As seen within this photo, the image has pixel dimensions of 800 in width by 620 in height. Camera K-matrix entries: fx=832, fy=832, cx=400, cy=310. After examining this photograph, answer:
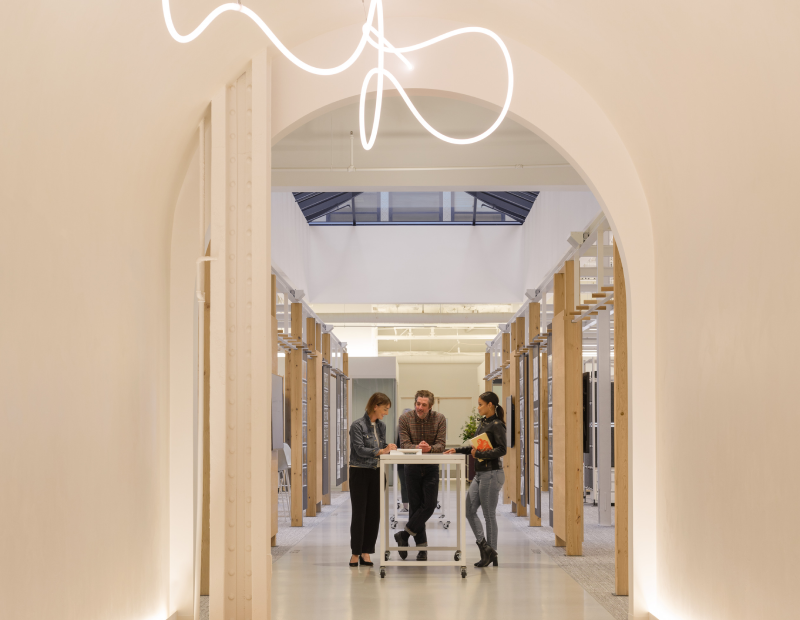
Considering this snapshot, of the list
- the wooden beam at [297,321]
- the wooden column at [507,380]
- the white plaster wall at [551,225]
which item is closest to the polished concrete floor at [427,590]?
the wooden beam at [297,321]

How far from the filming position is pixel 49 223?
10.7ft

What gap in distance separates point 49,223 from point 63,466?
98cm

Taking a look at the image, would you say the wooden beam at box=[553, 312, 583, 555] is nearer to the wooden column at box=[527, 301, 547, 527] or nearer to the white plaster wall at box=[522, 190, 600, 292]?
the wooden column at box=[527, 301, 547, 527]

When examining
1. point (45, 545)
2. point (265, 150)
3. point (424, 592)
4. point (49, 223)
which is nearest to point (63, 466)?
point (45, 545)

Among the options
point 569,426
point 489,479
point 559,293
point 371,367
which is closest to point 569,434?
point 569,426

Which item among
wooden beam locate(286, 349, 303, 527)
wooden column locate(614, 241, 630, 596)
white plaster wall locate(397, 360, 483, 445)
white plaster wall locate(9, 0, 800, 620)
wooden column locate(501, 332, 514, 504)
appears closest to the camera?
white plaster wall locate(9, 0, 800, 620)

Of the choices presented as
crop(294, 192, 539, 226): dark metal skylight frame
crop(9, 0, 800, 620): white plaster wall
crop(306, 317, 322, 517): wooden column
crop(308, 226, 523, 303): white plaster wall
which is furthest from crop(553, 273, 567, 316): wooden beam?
crop(308, 226, 523, 303): white plaster wall

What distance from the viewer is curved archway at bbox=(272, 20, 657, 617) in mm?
5199

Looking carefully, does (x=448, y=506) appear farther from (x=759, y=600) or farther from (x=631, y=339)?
(x=759, y=600)

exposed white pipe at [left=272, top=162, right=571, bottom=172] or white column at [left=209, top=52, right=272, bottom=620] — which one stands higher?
exposed white pipe at [left=272, top=162, right=571, bottom=172]

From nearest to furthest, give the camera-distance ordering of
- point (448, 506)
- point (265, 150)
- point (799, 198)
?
point (799, 198) → point (265, 150) → point (448, 506)

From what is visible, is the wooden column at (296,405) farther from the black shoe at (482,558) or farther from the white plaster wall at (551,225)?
the white plaster wall at (551,225)

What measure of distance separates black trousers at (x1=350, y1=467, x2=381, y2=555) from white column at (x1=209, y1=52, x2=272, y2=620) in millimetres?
3161

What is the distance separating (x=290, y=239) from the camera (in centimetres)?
1470
